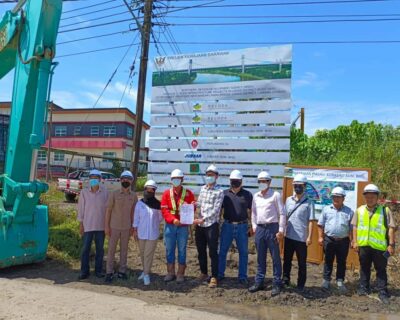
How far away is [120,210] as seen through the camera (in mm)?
6957

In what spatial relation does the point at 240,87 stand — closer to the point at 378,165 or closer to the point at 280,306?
the point at 280,306

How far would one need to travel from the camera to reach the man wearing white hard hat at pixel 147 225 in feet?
22.3

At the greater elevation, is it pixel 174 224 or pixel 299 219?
pixel 299 219

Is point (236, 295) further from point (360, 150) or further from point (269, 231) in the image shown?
point (360, 150)

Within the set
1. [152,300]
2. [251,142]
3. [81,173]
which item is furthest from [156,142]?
[81,173]

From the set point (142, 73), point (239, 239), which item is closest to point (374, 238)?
point (239, 239)

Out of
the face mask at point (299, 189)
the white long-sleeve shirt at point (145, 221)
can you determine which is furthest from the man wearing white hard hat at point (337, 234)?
the white long-sleeve shirt at point (145, 221)

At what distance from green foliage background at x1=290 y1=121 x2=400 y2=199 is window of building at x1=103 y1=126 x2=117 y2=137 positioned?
30.5m

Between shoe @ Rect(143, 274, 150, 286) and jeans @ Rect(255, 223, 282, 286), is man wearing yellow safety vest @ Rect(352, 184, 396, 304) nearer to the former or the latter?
jeans @ Rect(255, 223, 282, 286)

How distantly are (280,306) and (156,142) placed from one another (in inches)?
228

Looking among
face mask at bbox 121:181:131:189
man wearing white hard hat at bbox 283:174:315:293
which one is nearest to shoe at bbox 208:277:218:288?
man wearing white hard hat at bbox 283:174:315:293

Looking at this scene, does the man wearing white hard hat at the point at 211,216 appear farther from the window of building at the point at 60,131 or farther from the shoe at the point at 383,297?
the window of building at the point at 60,131

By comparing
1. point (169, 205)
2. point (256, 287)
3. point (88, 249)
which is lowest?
point (256, 287)

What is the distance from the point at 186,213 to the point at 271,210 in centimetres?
133
